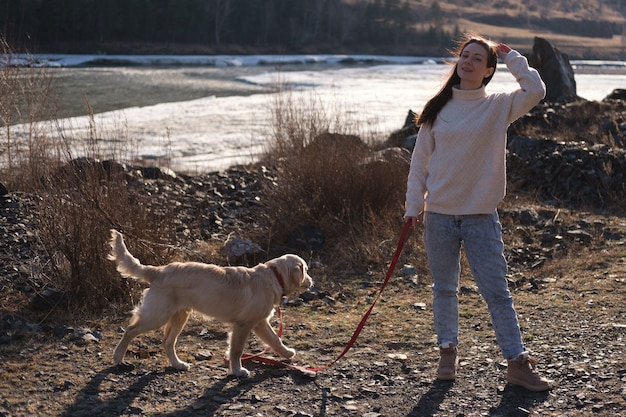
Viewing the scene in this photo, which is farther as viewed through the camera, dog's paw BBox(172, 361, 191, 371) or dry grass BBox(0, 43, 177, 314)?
dry grass BBox(0, 43, 177, 314)

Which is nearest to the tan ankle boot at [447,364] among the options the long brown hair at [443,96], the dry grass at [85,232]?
the long brown hair at [443,96]

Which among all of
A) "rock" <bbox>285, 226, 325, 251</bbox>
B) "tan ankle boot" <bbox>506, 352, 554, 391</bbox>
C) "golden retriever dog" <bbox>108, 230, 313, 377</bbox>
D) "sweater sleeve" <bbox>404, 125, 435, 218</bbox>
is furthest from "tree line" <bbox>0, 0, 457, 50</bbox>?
"tan ankle boot" <bbox>506, 352, 554, 391</bbox>

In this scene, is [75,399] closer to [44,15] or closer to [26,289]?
[26,289]

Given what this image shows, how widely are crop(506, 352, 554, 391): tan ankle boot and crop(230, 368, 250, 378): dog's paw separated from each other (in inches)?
61.5

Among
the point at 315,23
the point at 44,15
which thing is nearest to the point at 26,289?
the point at 44,15

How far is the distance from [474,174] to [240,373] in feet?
6.05

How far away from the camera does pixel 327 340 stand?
5871mm

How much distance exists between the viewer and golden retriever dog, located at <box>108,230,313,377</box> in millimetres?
4855

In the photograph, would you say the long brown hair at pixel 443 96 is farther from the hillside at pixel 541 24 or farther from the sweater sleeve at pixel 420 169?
the hillside at pixel 541 24

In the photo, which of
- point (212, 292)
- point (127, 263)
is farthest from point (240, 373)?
point (127, 263)

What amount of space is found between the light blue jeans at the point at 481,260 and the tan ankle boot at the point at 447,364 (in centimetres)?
34

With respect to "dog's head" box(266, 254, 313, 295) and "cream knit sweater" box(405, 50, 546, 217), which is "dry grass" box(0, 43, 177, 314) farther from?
"cream knit sweater" box(405, 50, 546, 217)

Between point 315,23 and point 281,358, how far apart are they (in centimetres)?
8977

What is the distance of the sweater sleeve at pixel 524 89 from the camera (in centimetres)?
444
